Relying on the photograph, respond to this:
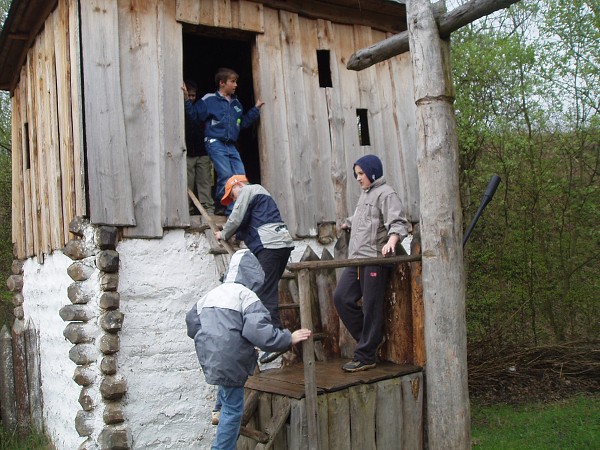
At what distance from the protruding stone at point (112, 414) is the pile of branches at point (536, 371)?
18.8ft

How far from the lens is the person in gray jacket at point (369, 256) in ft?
19.5

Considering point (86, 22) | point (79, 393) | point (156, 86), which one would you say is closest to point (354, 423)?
point (79, 393)

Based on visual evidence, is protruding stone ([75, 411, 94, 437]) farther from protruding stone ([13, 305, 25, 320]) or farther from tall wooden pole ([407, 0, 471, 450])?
protruding stone ([13, 305, 25, 320])

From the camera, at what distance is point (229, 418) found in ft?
16.3

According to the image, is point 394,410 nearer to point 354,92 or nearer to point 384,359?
point 384,359

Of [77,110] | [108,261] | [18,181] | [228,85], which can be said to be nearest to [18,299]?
[18,181]

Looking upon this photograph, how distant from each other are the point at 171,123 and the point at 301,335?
3.54 metres

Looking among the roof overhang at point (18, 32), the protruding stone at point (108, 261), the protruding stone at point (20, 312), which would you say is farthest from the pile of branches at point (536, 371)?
the roof overhang at point (18, 32)

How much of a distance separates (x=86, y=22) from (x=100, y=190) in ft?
5.92

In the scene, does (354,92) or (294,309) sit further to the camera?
(354,92)

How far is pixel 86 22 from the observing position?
707cm

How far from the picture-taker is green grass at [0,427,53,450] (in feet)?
29.1

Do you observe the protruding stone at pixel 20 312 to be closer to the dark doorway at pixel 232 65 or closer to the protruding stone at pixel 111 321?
the dark doorway at pixel 232 65

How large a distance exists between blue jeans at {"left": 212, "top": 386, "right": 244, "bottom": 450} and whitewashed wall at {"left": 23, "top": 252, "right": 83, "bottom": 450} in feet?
9.84
